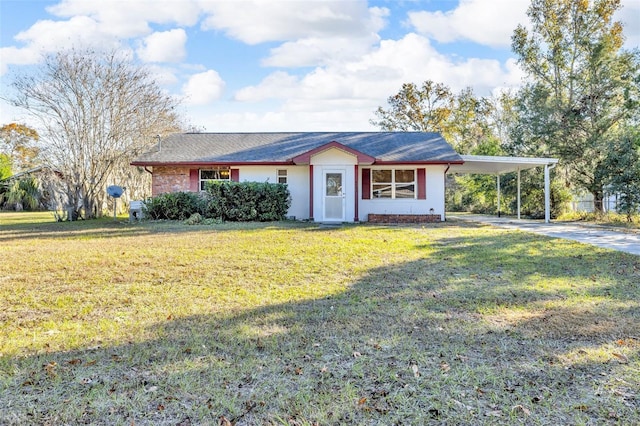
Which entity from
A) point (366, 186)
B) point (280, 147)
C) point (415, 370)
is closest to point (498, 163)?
point (366, 186)

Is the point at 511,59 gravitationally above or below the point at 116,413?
above

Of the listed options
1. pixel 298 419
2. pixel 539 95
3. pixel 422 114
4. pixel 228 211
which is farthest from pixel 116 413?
pixel 422 114

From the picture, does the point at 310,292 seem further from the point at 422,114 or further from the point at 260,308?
the point at 422,114

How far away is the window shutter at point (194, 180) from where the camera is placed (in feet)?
57.9

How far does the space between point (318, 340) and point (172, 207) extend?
1313cm

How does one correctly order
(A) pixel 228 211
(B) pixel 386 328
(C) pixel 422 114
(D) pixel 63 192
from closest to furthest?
(B) pixel 386 328 → (A) pixel 228 211 → (D) pixel 63 192 → (C) pixel 422 114

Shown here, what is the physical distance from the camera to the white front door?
1559 centimetres

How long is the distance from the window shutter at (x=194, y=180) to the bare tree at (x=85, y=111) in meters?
2.91

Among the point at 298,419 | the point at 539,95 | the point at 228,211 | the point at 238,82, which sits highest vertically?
the point at 238,82

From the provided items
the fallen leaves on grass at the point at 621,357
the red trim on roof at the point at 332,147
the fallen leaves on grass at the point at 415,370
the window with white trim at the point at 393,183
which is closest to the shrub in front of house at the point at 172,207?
the red trim on roof at the point at 332,147

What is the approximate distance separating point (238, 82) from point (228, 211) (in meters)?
11.2

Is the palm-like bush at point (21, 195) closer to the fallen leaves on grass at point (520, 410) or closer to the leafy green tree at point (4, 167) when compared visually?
the leafy green tree at point (4, 167)

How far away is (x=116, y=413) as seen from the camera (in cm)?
249

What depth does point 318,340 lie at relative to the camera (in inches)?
143
